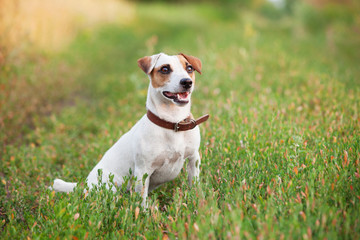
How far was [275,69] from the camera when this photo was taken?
806 centimetres

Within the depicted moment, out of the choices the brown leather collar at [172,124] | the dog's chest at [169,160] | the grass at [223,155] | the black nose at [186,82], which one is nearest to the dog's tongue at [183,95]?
the black nose at [186,82]

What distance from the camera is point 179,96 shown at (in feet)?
10.4

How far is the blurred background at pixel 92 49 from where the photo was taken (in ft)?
22.6

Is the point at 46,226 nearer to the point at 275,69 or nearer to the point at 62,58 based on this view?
the point at 275,69

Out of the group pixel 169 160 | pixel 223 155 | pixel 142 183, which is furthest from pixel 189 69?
pixel 142 183

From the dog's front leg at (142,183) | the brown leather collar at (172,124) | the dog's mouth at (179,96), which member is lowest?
the dog's front leg at (142,183)

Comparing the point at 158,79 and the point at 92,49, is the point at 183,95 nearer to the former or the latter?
the point at 158,79

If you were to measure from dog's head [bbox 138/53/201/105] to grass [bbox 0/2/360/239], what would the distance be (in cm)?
83

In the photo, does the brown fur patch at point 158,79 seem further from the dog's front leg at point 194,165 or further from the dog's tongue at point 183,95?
the dog's front leg at point 194,165

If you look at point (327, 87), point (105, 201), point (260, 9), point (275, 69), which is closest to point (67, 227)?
point (105, 201)

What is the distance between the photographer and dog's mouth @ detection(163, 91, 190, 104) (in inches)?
123

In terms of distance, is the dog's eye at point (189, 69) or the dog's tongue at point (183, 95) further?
the dog's eye at point (189, 69)

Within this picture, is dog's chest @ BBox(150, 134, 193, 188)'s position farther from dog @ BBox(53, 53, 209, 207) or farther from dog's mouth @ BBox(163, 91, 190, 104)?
dog's mouth @ BBox(163, 91, 190, 104)

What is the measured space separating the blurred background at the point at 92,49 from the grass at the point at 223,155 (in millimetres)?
93
